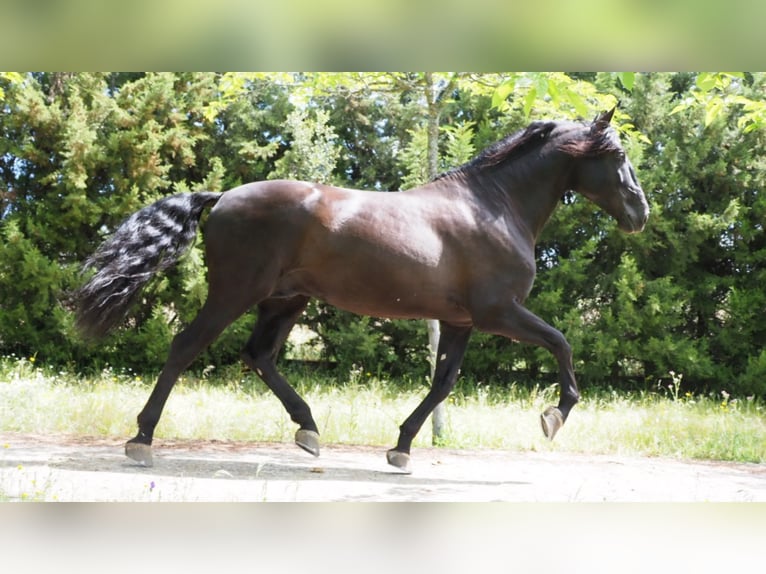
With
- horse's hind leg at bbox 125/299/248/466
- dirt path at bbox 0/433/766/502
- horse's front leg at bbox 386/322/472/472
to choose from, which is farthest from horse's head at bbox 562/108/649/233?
horse's hind leg at bbox 125/299/248/466

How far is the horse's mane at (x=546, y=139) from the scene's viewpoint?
5277 mm

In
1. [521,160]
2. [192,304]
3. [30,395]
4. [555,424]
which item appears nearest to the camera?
[555,424]

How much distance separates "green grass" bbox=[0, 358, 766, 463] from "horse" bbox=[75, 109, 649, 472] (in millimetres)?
1626

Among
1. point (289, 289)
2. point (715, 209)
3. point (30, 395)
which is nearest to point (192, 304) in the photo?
point (30, 395)

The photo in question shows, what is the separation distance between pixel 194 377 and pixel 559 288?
528 centimetres

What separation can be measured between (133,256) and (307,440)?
1742 mm

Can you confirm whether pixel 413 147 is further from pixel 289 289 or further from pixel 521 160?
pixel 289 289

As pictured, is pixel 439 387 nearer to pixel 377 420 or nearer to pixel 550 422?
pixel 550 422

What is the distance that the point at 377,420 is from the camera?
724cm

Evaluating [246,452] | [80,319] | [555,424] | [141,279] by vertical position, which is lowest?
[246,452]

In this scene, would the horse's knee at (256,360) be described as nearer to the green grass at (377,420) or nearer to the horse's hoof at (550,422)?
the green grass at (377,420)

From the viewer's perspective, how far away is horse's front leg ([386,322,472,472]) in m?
5.27

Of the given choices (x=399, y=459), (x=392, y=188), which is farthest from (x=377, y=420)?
(x=392, y=188)

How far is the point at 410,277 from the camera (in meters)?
5.05
